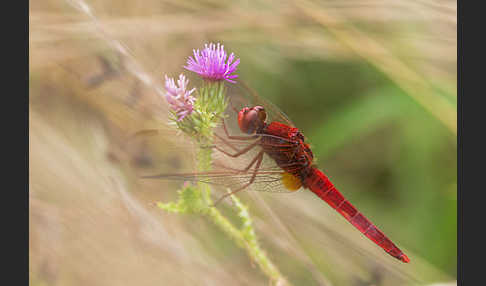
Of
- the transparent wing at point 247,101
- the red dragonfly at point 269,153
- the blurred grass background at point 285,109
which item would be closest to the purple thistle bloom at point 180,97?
the red dragonfly at point 269,153

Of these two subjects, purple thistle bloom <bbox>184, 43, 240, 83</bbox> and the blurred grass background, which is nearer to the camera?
purple thistle bloom <bbox>184, 43, 240, 83</bbox>

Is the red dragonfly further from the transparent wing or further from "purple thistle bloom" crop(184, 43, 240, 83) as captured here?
"purple thistle bloom" crop(184, 43, 240, 83)

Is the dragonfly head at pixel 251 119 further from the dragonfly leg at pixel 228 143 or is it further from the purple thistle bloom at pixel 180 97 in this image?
the purple thistle bloom at pixel 180 97

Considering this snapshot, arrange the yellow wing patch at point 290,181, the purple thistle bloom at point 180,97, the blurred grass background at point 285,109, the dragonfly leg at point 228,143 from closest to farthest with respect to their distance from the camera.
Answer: the purple thistle bloom at point 180,97, the dragonfly leg at point 228,143, the yellow wing patch at point 290,181, the blurred grass background at point 285,109

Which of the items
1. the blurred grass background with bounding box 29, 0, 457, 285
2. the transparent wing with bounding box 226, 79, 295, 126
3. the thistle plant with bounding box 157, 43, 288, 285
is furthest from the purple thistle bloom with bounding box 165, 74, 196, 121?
the blurred grass background with bounding box 29, 0, 457, 285

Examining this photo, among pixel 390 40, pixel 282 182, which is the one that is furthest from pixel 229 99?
pixel 390 40

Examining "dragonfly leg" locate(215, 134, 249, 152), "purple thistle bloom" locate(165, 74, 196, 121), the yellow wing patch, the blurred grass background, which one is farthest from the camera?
the blurred grass background

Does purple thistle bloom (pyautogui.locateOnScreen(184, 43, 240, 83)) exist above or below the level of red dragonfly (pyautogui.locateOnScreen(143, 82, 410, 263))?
above
